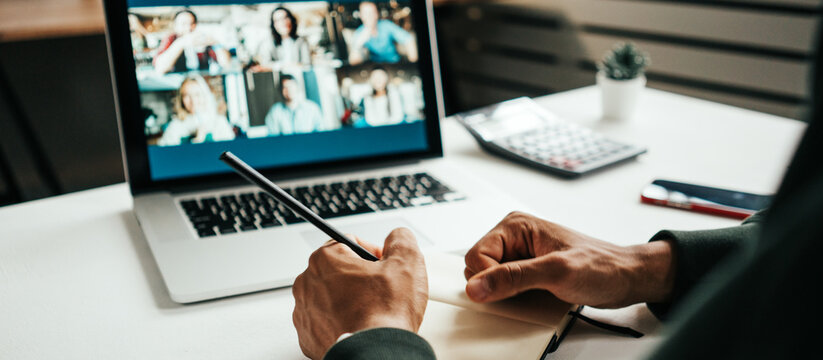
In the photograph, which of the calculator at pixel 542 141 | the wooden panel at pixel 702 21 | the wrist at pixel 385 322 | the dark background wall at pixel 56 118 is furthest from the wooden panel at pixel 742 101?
the dark background wall at pixel 56 118

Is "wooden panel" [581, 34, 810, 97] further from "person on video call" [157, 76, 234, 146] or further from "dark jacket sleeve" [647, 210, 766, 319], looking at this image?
"person on video call" [157, 76, 234, 146]

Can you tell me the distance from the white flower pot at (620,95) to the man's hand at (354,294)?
0.83 m

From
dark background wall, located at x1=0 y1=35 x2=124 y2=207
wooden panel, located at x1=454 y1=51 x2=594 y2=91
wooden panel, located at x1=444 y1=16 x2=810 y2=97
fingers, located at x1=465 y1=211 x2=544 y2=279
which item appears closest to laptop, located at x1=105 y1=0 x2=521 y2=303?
fingers, located at x1=465 y1=211 x2=544 y2=279

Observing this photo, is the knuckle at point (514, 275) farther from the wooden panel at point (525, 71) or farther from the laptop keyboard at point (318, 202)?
the wooden panel at point (525, 71)

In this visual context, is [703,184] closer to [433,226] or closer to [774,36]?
[433,226]

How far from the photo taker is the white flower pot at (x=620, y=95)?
4.37 feet

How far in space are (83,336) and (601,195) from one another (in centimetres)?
71

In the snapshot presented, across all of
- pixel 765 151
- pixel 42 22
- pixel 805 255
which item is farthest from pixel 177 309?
pixel 42 22

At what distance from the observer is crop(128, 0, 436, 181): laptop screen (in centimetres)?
93

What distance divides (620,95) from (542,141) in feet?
0.87

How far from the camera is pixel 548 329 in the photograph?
62 centimetres

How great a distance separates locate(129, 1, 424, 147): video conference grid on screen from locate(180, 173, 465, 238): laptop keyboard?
0.09 m

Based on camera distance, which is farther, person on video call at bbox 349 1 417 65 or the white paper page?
person on video call at bbox 349 1 417 65

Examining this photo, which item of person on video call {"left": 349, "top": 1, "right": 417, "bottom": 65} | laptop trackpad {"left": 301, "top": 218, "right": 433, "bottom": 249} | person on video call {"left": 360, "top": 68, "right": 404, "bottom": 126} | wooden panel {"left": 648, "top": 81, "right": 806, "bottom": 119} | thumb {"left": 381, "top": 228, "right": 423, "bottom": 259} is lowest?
wooden panel {"left": 648, "top": 81, "right": 806, "bottom": 119}
